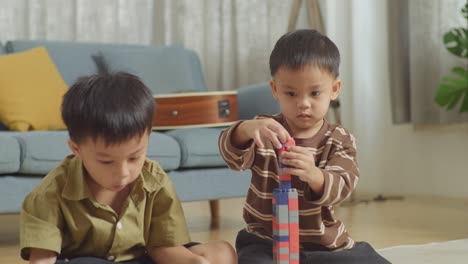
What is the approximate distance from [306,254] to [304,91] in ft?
1.15

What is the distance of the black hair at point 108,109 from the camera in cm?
147

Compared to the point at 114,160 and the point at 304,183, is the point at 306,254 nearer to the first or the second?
the point at 304,183

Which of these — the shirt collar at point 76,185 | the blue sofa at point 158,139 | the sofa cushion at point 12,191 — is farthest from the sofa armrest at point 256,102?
the shirt collar at point 76,185

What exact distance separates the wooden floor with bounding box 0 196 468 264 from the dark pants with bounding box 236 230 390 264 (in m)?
0.88

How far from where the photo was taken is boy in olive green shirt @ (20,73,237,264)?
1479 millimetres

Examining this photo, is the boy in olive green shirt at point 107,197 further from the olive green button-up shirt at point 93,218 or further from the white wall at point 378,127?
the white wall at point 378,127

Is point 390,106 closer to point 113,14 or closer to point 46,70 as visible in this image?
point 113,14

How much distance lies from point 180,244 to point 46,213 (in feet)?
0.96

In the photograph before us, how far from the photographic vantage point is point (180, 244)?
1.67 meters

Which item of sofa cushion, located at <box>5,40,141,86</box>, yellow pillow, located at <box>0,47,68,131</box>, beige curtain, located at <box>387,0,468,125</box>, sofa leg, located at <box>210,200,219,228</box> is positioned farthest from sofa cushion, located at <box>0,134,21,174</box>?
beige curtain, located at <box>387,0,468,125</box>

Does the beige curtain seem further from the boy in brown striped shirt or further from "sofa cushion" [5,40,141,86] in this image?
the boy in brown striped shirt

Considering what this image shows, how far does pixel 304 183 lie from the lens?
64.2 inches

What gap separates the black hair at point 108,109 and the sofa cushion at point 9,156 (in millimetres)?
1169

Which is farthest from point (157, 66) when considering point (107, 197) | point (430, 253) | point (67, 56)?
point (107, 197)
